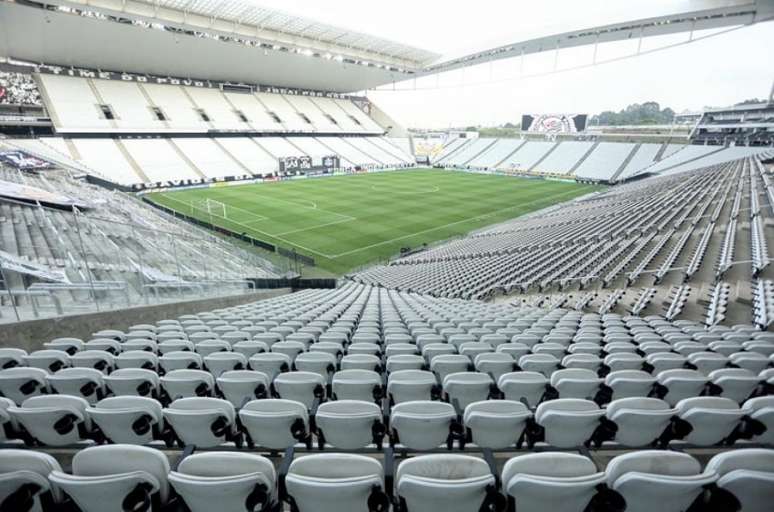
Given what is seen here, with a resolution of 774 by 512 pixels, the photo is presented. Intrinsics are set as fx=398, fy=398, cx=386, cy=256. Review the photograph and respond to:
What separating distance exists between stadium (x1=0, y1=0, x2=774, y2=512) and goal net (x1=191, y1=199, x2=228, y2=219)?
1.07 feet

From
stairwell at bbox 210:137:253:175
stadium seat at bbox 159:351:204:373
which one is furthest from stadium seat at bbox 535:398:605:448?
stairwell at bbox 210:137:253:175

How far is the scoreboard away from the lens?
55.5m

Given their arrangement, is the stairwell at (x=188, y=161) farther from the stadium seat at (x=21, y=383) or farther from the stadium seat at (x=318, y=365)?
the stadium seat at (x=318, y=365)

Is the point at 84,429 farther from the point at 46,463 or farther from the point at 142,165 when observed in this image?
the point at 142,165

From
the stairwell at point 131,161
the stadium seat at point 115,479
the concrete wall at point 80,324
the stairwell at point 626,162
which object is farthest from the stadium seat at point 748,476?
the stairwell at point 626,162

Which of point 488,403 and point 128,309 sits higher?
point 488,403

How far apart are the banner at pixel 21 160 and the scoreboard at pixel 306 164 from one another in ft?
90.7

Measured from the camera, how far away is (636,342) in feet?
20.1

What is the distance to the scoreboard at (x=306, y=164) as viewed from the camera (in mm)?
55469

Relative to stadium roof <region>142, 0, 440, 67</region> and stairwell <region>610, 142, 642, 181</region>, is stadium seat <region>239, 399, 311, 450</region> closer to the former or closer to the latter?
stadium roof <region>142, 0, 440, 67</region>

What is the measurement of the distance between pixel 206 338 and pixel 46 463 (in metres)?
4.28

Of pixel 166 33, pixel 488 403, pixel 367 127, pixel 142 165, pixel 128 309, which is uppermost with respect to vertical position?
pixel 166 33

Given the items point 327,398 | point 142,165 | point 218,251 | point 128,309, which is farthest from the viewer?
point 142,165

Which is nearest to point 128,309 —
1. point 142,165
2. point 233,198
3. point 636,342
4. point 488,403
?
point 488,403
